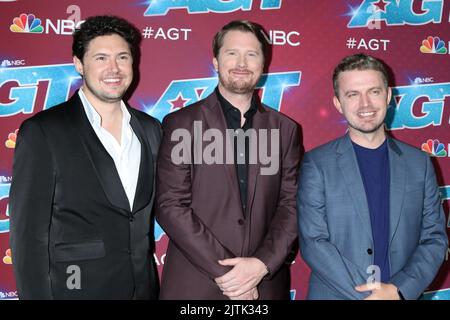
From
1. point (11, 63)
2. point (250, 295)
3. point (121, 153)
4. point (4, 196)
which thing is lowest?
point (250, 295)

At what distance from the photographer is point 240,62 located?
287 cm

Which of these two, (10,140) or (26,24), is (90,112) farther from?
(26,24)

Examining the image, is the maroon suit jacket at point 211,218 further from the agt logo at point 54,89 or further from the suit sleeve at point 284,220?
the agt logo at point 54,89

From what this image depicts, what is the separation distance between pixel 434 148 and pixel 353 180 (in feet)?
5.33

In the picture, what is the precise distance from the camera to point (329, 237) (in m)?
2.68

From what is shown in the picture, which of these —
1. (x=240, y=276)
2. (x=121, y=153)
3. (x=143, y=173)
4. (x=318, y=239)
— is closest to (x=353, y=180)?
(x=318, y=239)

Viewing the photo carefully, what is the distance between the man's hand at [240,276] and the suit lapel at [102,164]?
684 millimetres

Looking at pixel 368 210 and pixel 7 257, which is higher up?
pixel 368 210

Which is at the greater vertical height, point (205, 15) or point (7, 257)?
point (205, 15)

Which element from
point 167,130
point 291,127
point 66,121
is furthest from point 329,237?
point 66,121
